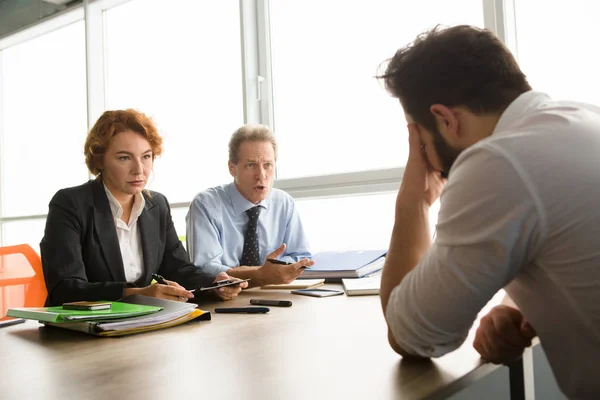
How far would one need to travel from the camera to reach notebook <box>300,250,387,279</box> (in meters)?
2.39

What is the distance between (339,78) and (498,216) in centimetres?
305

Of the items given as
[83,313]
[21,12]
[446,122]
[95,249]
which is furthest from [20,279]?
[21,12]

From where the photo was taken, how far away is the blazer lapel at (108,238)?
2.14m

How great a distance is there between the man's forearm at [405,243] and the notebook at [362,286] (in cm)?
82

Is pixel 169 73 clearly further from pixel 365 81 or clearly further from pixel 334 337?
pixel 334 337

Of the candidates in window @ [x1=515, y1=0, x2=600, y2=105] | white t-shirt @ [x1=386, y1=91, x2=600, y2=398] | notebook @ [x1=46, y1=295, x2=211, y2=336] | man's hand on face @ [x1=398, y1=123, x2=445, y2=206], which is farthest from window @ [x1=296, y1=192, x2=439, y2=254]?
white t-shirt @ [x1=386, y1=91, x2=600, y2=398]

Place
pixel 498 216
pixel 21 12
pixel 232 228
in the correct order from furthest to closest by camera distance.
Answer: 1. pixel 21 12
2. pixel 232 228
3. pixel 498 216

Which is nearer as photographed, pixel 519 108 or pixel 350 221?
pixel 519 108

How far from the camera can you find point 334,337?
49.7 inches

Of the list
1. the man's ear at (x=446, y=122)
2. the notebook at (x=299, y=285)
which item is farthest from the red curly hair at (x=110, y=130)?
the man's ear at (x=446, y=122)

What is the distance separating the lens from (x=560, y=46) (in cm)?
293

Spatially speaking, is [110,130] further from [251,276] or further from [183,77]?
[183,77]

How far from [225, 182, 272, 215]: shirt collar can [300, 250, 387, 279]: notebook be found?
50cm

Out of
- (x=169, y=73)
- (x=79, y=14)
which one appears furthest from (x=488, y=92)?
(x=79, y=14)
